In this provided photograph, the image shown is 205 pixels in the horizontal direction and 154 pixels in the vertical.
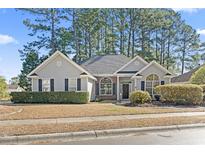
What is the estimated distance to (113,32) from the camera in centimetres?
1700

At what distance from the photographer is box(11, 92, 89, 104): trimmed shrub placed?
18656 mm

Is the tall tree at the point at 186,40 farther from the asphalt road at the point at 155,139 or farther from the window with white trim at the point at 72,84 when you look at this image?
the window with white trim at the point at 72,84

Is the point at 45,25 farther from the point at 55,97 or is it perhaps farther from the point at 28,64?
the point at 55,97

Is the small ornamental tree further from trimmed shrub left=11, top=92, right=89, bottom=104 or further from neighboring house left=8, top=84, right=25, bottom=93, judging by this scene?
neighboring house left=8, top=84, right=25, bottom=93

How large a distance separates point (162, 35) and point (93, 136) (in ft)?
28.3

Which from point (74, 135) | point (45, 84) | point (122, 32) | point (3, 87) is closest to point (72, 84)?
point (45, 84)

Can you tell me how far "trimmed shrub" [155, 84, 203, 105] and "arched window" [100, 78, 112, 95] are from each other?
3.51 meters

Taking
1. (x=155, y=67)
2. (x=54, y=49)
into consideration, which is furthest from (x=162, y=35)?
(x=54, y=49)

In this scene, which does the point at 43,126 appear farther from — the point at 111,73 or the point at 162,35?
the point at 111,73

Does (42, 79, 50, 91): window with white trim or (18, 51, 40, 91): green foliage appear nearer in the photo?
(18, 51, 40, 91): green foliage

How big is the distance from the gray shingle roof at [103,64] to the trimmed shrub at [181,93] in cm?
437

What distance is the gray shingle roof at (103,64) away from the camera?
21666 millimetres

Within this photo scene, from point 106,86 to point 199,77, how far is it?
6.32 m

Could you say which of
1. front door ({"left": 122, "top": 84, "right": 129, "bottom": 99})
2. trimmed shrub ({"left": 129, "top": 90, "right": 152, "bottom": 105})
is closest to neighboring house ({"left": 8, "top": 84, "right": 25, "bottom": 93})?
front door ({"left": 122, "top": 84, "right": 129, "bottom": 99})
